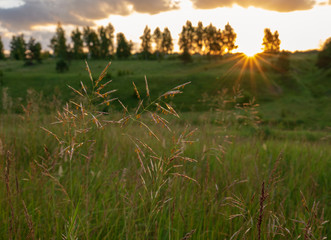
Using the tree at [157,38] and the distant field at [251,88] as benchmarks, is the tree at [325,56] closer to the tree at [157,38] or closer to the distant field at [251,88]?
the distant field at [251,88]

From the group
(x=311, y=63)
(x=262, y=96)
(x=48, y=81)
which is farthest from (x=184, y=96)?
(x=311, y=63)

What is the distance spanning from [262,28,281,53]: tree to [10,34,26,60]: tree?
8223cm

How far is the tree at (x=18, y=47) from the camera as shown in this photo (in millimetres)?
87750

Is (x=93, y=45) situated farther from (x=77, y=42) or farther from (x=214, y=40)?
(x=214, y=40)

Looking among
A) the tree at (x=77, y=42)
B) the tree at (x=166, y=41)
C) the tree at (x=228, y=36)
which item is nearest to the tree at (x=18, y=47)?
the tree at (x=77, y=42)

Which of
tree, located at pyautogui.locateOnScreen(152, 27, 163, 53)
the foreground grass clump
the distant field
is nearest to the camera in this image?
the foreground grass clump

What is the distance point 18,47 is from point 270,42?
292 ft

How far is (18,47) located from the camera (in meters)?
91.2

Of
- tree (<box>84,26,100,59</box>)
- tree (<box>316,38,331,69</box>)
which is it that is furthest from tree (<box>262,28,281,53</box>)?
tree (<box>84,26,100,59</box>)

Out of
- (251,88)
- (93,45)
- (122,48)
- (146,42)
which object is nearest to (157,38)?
(146,42)

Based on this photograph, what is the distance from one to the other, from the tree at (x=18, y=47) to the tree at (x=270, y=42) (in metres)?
82.2

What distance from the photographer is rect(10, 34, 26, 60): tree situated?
8775cm

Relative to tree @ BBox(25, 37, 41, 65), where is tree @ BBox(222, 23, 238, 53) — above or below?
above

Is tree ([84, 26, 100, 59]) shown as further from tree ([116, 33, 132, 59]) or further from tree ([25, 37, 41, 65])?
tree ([25, 37, 41, 65])
